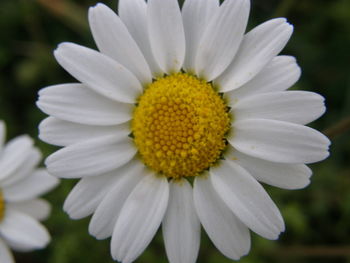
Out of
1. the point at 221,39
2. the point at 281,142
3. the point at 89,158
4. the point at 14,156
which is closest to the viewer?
the point at 281,142

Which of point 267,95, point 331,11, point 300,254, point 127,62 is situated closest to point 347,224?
point 300,254

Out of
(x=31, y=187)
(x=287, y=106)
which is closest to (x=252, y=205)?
(x=287, y=106)

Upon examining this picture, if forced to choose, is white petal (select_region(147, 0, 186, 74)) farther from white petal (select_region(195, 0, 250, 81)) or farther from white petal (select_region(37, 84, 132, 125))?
white petal (select_region(37, 84, 132, 125))

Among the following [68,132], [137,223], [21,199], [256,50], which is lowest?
[21,199]

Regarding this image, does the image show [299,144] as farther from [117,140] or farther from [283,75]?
[117,140]

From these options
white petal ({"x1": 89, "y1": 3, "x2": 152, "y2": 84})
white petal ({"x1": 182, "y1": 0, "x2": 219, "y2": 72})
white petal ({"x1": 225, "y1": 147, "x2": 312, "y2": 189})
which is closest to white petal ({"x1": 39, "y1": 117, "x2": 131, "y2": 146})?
white petal ({"x1": 89, "y1": 3, "x2": 152, "y2": 84})

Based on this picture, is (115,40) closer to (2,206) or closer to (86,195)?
(86,195)
